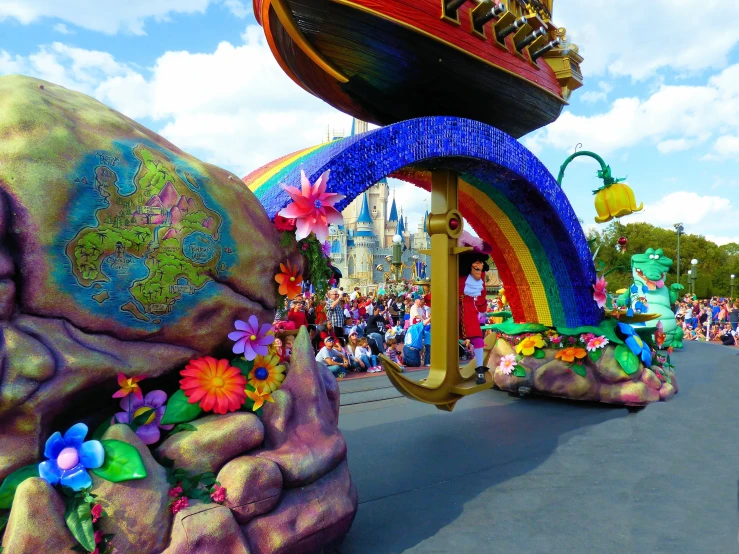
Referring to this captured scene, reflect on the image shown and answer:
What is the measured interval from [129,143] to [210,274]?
0.82 m

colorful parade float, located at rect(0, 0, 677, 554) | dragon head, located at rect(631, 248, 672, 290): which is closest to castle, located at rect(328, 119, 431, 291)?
dragon head, located at rect(631, 248, 672, 290)

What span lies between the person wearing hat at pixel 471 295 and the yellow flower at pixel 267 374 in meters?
2.68

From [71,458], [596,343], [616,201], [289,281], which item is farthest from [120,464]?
[616,201]

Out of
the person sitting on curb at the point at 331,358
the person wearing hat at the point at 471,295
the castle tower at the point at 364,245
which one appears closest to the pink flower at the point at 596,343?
the person wearing hat at the point at 471,295

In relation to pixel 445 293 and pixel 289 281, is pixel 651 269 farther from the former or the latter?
pixel 289 281

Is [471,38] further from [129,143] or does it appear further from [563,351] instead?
[563,351]

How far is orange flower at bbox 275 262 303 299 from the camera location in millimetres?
3180

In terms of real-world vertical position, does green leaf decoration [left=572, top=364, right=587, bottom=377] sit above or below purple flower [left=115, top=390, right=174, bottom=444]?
below

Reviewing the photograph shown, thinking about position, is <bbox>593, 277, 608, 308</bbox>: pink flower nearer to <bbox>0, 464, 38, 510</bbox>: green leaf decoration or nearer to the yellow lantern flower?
the yellow lantern flower

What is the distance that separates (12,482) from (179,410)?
75 cm

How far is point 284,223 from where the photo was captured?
3244 millimetres

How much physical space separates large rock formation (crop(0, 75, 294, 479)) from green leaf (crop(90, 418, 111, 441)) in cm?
6

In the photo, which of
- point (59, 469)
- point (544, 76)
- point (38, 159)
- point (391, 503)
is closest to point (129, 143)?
point (38, 159)

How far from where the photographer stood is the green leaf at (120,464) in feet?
7.68
